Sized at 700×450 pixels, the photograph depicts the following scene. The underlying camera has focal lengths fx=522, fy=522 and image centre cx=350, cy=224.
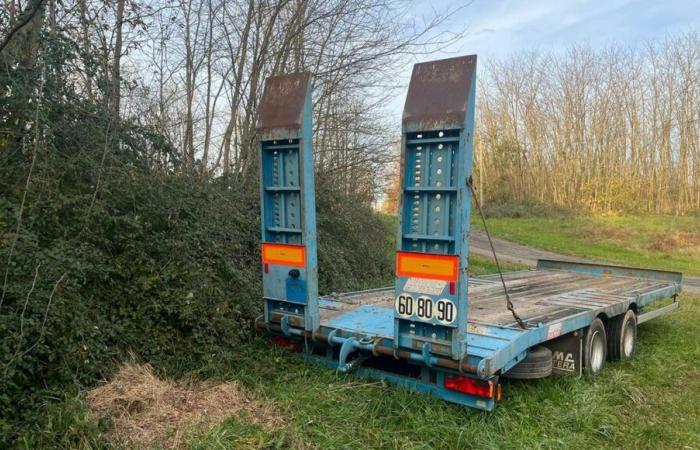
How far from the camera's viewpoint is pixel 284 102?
4.71 metres

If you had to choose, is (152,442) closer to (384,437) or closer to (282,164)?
(384,437)

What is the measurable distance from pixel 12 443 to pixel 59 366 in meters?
0.68

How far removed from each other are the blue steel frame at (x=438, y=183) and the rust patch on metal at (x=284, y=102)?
1061 millimetres

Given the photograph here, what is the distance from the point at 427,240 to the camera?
3953mm

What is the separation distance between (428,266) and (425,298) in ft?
0.81

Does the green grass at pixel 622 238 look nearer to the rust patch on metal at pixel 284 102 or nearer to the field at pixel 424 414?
the field at pixel 424 414

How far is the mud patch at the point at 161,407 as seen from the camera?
11.3ft

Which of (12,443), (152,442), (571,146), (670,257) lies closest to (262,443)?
(152,442)

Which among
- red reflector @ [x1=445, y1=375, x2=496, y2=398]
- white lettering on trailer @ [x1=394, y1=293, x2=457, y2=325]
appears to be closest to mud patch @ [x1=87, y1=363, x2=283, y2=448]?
white lettering on trailer @ [x1=394, y1=293, x2=457, y2=325]

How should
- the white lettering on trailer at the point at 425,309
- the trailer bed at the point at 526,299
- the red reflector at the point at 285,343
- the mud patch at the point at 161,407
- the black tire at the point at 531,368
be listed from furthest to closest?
the red reflector at the point at 285,343, the trailer bed at the point at 526,299, the black tire at the point at 531,368, the white lettering on trailer at the point at 425,309, the mud patch at the point at 161,407

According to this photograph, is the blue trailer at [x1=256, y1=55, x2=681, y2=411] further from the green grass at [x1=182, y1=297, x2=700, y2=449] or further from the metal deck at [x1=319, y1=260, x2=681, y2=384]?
the green grass at [x1=182, y1=297, x2=700, y2=449]

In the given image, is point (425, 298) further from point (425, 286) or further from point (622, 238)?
point (622, 238)

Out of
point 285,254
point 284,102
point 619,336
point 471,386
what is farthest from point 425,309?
point 619,336

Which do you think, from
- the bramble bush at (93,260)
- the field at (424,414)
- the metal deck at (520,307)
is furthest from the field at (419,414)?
the metal deck at (520,307)
